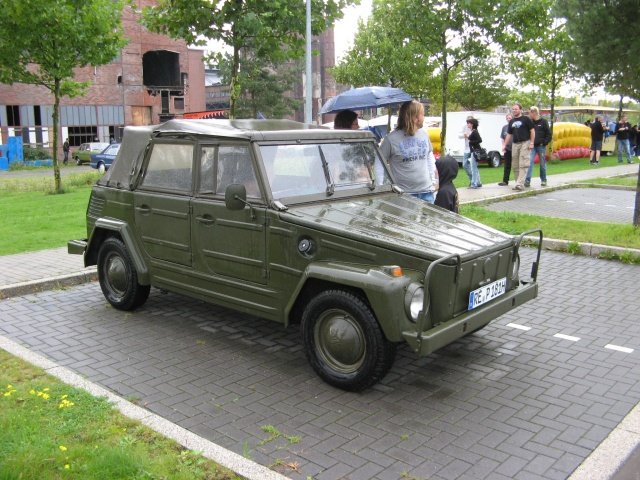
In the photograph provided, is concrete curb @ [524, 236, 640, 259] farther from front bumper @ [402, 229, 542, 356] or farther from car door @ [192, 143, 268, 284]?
car door @ [192, 143, 268, 284]

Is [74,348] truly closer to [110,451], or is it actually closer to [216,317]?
[216,317]

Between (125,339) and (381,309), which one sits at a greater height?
(381,309)

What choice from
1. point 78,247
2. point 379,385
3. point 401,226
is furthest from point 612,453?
point 78,247

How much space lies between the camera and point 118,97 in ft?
167

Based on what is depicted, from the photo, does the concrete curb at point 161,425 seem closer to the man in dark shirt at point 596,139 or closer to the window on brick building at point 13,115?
the man in dark shirt at point 596,139

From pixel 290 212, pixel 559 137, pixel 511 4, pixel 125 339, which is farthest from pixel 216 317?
pixel 559 137

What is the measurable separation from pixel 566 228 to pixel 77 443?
8.64 metres

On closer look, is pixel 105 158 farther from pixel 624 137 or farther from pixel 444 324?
pixel 444 324

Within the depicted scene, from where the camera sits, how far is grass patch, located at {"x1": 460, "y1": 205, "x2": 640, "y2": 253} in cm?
949

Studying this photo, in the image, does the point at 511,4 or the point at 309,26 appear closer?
the point at 309,26

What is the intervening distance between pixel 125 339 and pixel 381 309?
108 inches

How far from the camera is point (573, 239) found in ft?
31.6

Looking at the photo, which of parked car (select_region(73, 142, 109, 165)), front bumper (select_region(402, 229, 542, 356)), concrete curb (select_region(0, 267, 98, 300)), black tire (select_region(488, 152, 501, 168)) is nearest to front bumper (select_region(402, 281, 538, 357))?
front bumper (select_region(402, 229, 542, 356))

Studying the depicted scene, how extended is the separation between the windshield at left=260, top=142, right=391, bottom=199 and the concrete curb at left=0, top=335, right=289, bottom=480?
6.44 ft
